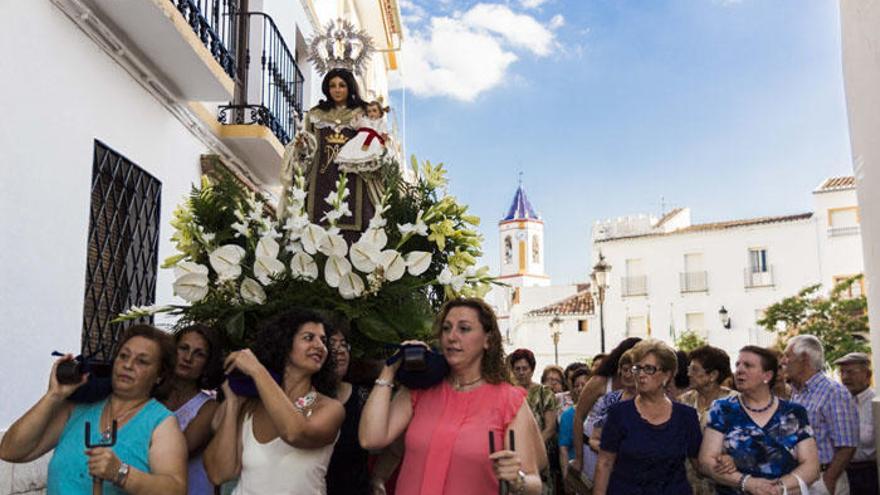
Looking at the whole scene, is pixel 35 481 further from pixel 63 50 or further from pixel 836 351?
pixel 836 351

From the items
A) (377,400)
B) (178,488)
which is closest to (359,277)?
(377,400)

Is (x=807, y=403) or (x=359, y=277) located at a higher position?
(x=359, y=277)

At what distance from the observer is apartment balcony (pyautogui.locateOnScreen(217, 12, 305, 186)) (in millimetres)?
9484

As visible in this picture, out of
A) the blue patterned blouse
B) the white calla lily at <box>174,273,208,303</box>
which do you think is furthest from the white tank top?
the blue patterned blouse

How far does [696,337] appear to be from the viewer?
124ft

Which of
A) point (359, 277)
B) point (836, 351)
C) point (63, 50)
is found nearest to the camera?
point (359, 277)

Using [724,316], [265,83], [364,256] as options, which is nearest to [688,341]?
[724,316]

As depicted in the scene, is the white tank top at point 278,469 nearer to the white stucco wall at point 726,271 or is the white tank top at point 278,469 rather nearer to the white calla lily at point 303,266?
the white calla lily at point 303,266

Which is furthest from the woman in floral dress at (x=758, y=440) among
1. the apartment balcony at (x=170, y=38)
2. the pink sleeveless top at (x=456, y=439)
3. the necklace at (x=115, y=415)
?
the apartment balcony at (x=170, y=38)

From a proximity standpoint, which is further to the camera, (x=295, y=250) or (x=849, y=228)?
(x=849, y=228)

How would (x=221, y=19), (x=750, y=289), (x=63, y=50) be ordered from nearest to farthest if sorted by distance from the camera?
1. (x=63, y=50)
2. (x=221, y=19)
3. (x=750, y=289)

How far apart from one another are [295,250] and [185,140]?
4.66 m

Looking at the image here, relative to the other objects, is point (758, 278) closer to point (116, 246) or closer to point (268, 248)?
point (116, 246)

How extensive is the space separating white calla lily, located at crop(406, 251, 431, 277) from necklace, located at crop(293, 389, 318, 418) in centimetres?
108
